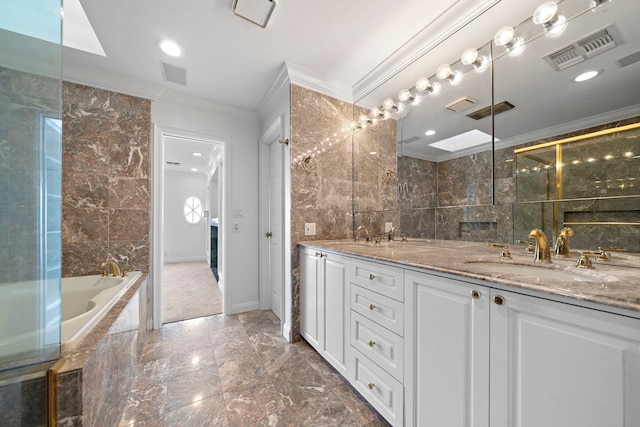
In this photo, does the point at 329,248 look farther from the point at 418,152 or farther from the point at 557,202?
the point at 557,202

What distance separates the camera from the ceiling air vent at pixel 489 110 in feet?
4.61

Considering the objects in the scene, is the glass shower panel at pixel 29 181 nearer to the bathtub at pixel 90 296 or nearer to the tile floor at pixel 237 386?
the bathtub at pixel 90 296

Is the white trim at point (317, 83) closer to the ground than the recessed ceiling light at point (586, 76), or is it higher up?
higher up

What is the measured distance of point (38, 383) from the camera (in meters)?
0.77

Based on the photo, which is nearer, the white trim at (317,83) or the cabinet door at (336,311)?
the cabinet door at (336,311)

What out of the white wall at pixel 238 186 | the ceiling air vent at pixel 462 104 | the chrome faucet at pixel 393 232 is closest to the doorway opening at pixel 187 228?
the white wall at pixel 238 186

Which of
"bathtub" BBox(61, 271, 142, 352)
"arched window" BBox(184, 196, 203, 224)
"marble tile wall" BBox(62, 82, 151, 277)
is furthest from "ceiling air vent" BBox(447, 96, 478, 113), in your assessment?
"arched window" BBox(184, 196, 203, 224)

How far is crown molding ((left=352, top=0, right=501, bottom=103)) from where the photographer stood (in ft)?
4.51

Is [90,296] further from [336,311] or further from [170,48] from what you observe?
[170,48]

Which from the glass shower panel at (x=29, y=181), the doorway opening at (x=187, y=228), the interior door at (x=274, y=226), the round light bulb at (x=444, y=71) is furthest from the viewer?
the interior door at (x=274, y=226)

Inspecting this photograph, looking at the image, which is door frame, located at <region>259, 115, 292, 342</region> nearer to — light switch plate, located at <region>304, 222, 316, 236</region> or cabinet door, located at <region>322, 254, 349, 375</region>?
light switch plate, located at <region>304, 222, 316, 236</region>

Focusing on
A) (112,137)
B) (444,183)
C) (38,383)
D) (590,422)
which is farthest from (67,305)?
(444,183)

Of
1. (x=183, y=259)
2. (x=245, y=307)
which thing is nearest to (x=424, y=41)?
(x=245, y=307)

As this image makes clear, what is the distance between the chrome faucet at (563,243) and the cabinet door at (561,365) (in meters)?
0.66
